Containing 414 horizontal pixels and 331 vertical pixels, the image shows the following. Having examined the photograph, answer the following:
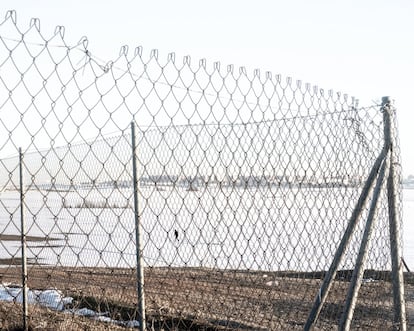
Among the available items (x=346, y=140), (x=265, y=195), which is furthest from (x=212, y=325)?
(x=346, y=140)

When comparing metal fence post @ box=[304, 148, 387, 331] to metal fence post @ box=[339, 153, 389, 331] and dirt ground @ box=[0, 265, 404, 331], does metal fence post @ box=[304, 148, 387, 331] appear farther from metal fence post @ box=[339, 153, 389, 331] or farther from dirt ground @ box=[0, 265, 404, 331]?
dirt ground @ box=[0, 265, 404, 331]

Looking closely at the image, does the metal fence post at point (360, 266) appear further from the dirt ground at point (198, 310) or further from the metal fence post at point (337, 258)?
the dirt ground at point (198, 310)

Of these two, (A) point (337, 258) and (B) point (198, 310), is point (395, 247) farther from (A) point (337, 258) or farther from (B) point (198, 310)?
(B) point (198, 310)

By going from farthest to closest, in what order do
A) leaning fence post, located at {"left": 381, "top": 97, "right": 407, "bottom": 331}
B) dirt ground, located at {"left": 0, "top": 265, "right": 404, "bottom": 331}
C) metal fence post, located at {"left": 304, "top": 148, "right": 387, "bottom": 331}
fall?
dirt ground, located at {"left": 0, "top": 265, "right": 404, "bottom": 331} < leaning fence post, located at {"left": 381, "top": 97, "right": 407, "bottom": 331} < metal fence post, located at {"left": 304, "top": 148, "right": 387, "bottom": 331}

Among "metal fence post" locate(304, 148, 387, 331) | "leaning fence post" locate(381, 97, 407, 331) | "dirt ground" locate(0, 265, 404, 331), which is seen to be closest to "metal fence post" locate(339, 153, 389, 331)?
"metal fence post" locate(304, 148, 387, 331)

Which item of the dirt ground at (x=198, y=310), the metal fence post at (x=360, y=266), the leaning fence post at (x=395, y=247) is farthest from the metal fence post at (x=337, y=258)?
the dirt ground at (x=198, y=310)

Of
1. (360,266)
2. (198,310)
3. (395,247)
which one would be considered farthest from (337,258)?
(198,310)

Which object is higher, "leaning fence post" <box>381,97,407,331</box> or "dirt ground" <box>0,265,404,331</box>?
"leaning fence post" <box>381,97,407,331</box>

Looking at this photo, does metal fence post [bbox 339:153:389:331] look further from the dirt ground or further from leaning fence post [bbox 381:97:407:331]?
the dirt ground

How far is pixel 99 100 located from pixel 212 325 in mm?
4041

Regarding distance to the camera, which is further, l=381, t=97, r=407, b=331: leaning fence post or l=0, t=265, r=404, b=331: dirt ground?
l=0, t=265, r=404, b=331: dirt ground

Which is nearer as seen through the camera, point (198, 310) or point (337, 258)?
point (337, 258)

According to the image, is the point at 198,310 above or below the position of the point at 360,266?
below

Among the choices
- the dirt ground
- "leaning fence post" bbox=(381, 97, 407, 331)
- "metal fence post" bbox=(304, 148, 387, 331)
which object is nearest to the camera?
"metal fence post" bbox=(304, 148, 387, 331)
